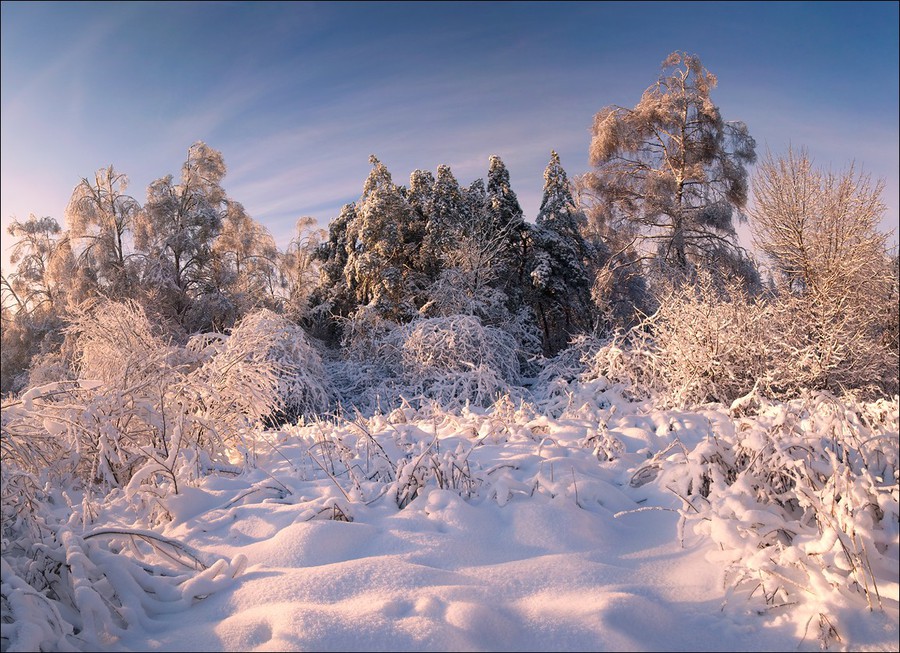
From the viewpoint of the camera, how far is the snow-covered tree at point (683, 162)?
53.3 ft

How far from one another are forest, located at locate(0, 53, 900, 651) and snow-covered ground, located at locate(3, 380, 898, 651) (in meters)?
0.03

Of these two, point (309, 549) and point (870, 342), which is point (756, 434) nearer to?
point (309, 549)

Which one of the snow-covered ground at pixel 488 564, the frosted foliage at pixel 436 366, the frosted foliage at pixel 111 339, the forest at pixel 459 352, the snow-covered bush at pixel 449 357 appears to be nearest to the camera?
the snow-covered ground at pixel 488 564

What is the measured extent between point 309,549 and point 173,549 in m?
0.72

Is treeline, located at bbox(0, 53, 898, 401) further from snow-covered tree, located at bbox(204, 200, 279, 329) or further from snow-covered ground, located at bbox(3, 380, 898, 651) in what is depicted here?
snow-covered ground, located at bbox(3, 380, 898, 651)

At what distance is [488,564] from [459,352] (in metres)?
8.42

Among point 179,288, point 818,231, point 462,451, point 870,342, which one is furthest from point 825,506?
point 179,288

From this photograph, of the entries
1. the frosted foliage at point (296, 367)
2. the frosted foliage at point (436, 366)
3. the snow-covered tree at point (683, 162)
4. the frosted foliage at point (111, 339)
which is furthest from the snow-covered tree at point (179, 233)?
the snow-covered tree at point (683, 162)

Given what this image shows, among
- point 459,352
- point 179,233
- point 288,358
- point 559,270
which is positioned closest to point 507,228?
point 559,270

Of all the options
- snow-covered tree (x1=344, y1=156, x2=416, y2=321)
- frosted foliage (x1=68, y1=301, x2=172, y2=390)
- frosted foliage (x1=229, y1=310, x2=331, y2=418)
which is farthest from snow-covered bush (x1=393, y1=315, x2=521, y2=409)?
frosted foliage (x1=68, y1=301, x2=172, y2=390)

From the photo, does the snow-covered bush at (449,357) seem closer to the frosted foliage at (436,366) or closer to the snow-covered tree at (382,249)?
the frosted foliage at (436,366)

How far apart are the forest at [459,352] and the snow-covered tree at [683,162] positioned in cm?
7

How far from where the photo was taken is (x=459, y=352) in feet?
35.7

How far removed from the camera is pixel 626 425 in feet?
14.8
